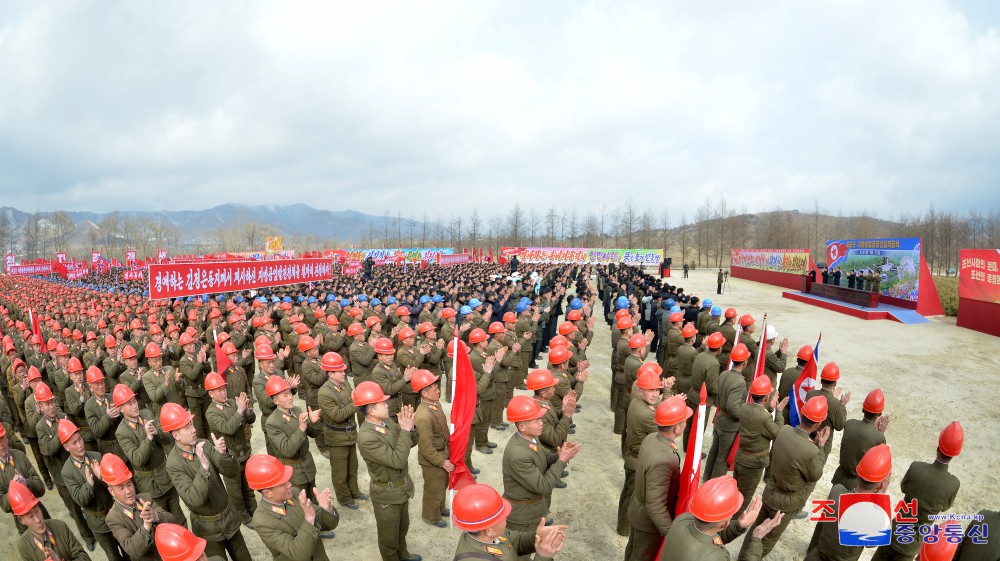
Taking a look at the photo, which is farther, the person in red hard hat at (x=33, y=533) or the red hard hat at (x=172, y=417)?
the red hard hat at (x=172, y=417)

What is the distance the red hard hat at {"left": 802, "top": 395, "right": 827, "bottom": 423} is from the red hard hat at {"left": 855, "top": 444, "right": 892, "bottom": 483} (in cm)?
78

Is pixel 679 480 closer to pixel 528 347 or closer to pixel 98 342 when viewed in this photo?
pixel 528 347

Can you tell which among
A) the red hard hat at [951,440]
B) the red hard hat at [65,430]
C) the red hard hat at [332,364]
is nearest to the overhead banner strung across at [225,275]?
the red hard hat at [65,430]

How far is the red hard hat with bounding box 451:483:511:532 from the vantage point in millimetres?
2617

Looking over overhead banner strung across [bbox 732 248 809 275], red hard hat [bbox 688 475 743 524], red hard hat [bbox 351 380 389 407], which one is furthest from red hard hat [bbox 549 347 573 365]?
overhead banner strung across [bbox 732 248 809 275]

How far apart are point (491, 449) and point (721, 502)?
200 inches

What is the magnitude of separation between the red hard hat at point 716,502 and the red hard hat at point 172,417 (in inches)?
163

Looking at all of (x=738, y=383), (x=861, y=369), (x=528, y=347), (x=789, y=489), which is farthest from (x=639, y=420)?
(x=861, y=369)

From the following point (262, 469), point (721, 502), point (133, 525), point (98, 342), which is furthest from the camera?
Answer: point (98, 342)

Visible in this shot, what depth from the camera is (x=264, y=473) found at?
320 cm

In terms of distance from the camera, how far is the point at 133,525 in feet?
11.8

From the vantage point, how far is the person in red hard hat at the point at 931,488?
3.66 meters

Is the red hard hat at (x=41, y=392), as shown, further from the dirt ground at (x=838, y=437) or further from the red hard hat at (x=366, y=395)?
the red hard hat at (x=366, y=395)

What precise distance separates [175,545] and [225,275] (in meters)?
11.9
